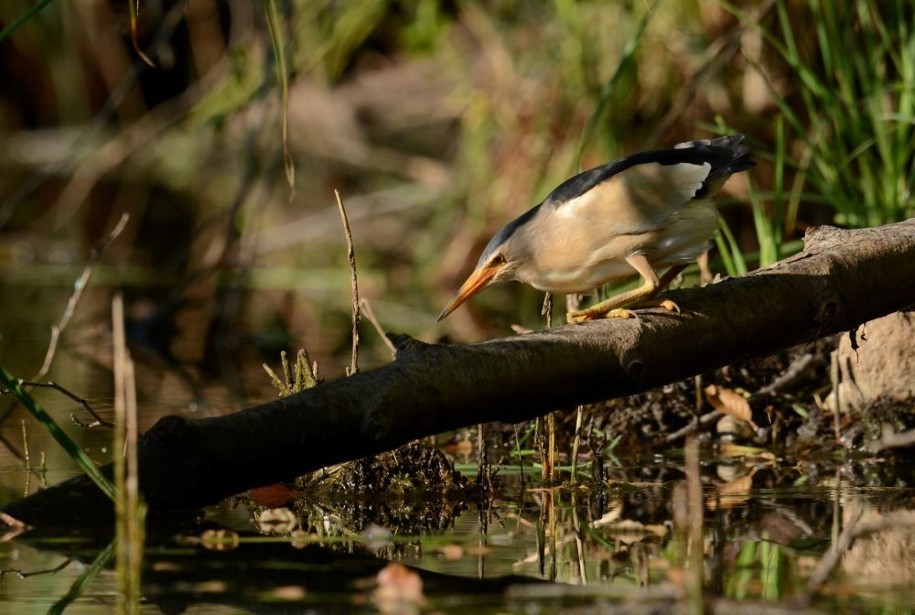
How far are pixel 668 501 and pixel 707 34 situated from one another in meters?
4.52

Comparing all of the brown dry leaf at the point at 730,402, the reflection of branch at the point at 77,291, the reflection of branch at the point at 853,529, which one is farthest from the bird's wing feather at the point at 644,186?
the reflection of branch at the point at 77,291

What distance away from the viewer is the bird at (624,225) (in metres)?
3.39

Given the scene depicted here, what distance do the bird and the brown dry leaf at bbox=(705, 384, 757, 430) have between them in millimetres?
886

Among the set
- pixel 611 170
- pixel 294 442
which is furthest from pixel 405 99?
pixel 294 442

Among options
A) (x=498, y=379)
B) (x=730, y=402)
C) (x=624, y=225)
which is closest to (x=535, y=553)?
(x=498, y=379)

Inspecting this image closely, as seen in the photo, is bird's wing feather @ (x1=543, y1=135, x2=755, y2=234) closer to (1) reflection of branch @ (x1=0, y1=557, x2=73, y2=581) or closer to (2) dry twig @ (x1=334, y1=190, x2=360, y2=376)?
(2) dry twig @ (x1=334, y1=190, x2=360, y2=376)

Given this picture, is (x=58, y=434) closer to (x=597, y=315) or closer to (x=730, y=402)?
(x=597, y=315)

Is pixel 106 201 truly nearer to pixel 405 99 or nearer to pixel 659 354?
pixel 405 99

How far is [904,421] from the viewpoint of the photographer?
4.26m

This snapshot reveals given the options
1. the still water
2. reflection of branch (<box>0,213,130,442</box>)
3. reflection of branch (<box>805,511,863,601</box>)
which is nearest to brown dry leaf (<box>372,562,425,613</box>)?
the still water

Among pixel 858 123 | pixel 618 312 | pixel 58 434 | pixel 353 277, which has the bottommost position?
pixel 58 434

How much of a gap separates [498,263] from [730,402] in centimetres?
109

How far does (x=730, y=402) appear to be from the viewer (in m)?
4.37

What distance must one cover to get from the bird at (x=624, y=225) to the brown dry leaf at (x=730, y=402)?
89 cm
